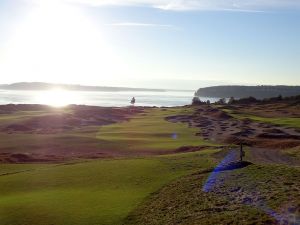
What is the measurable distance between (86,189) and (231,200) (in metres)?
8.78

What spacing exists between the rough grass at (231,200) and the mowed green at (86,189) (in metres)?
1.18

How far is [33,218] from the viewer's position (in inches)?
809

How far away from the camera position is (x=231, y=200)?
20.4 m

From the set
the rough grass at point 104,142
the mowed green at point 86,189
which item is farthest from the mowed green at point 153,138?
the mowed green at point 86,189

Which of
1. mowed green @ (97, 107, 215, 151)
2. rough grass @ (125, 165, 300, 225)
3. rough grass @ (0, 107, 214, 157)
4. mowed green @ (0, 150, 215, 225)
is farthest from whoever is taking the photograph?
mowed green @ (97, 107, 215, 151)

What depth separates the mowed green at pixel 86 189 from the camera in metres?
20.5

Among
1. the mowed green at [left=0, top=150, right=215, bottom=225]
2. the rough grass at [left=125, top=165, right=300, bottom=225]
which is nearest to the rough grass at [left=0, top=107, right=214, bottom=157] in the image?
the mowed green at [left=0, top=150, right=215, bottom=225]

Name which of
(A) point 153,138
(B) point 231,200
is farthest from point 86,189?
(A) point 153,138

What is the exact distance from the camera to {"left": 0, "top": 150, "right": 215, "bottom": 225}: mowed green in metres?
20.5

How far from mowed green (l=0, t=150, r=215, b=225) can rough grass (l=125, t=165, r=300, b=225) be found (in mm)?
1176

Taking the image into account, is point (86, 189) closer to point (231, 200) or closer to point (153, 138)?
point (231, 200)

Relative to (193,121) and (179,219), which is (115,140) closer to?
(193,121)

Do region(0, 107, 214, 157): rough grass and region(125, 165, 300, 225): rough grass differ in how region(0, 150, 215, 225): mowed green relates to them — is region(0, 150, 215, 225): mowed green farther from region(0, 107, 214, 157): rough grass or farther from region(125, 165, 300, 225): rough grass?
region(0, 107, 214, 157): rough grass

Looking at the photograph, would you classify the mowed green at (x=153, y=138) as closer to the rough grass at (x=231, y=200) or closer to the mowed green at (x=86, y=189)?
the mowed green at (x=86, y=189)
